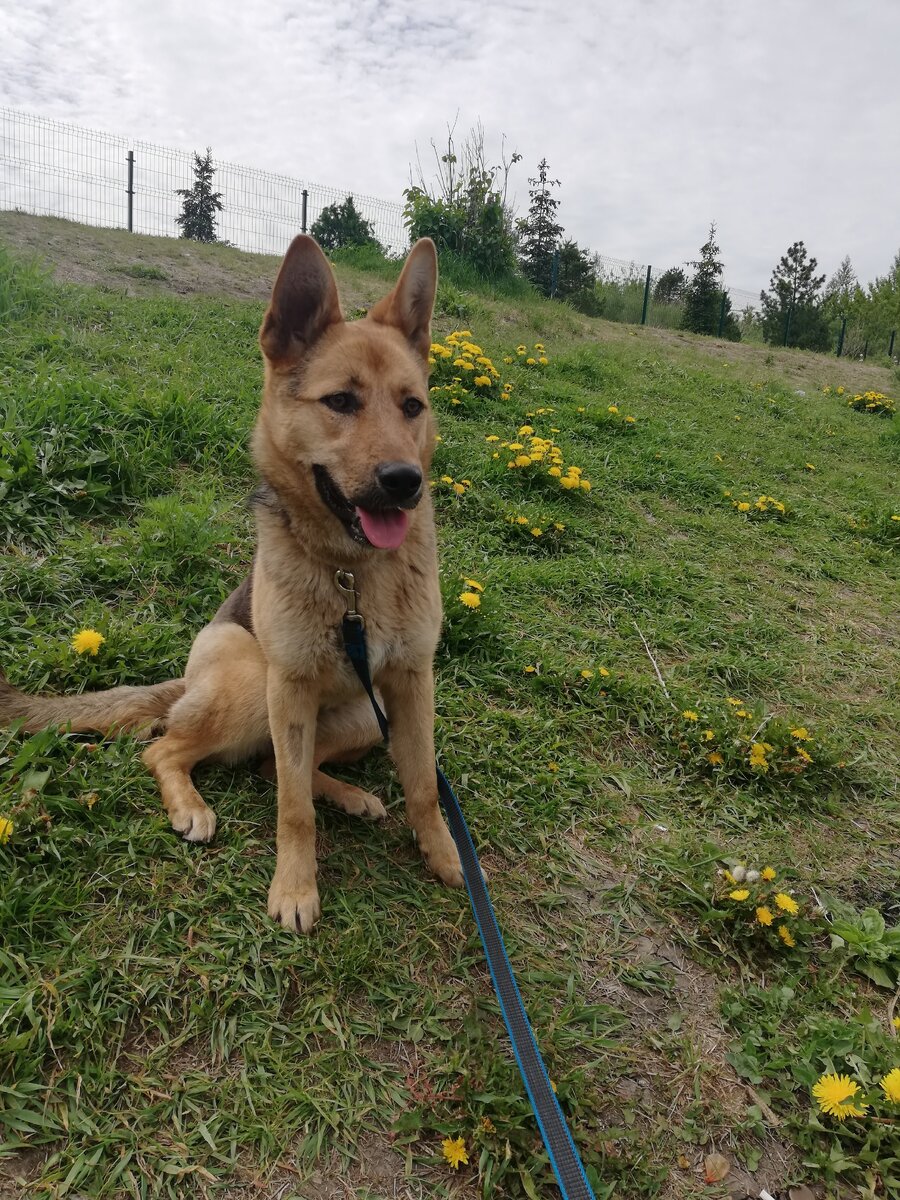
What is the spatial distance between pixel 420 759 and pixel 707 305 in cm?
3211

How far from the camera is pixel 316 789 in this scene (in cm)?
285

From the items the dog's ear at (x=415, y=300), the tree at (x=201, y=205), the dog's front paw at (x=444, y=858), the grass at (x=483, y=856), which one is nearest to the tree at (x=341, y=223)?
the tree at (x=201, y=205)

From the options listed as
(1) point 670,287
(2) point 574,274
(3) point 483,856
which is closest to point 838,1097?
(3) point 483,856

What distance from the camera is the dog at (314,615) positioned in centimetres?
244

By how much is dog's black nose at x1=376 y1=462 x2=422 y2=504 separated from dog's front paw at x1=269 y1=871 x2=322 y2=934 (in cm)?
137

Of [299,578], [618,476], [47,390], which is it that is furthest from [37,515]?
[618,476]

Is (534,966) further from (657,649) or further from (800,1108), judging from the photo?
(657,649)

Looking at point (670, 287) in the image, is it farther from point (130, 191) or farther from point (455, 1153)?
point (455, 1153)

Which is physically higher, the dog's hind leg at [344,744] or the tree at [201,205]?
the tree at [201,205]

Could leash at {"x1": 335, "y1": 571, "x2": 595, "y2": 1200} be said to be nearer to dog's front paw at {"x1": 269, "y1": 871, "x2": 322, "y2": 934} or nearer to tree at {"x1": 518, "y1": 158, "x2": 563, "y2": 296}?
dog's front paw at {"x1": 269, "y1": 871, "x2": 322, "y2": 934}

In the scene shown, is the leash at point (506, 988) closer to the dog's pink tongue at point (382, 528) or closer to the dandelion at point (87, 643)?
the dog's pink tongue at point (382, 528)

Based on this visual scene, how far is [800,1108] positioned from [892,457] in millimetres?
10911

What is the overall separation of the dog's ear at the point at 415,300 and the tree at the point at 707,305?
98.7ft

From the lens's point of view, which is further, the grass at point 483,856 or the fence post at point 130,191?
the fence post at point 130,191
